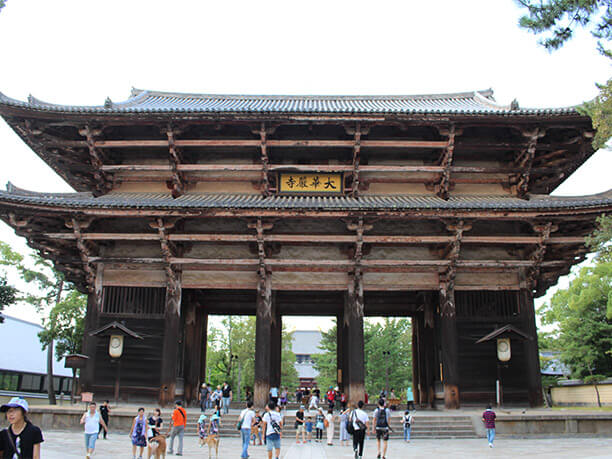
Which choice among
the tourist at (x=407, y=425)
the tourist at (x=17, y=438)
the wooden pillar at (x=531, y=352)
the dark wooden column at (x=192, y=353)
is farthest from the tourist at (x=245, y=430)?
the wooden pillar at (x=531, y=352)

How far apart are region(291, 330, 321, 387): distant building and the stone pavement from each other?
150 ft

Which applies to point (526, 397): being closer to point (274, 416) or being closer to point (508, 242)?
point (508, 242)

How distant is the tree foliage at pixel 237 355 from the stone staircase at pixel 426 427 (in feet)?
94.7

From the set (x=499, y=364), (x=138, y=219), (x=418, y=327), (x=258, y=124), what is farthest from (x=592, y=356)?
(x=138, y=219)

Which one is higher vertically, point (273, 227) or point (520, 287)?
point (273, 227)

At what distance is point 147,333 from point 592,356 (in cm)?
2417

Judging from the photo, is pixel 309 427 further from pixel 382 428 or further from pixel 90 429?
pixel 90 429

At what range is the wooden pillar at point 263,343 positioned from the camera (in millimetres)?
17453

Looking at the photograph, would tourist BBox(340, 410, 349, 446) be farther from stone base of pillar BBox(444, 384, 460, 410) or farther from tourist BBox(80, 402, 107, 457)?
tourist BBox(80, 402, 107, 457)

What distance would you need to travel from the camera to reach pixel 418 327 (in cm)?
2341

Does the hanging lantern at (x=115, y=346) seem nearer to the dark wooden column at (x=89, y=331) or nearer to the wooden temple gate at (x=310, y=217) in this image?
the wooden temple gate at (x=310, y=217)

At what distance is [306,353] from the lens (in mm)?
69938

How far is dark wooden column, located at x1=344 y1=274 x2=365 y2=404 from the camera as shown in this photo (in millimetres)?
17344

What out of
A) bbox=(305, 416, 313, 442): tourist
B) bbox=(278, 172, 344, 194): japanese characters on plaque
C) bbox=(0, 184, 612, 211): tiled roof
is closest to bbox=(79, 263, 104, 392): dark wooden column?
bbox=(0, 184, 612, 211): tiled roof
